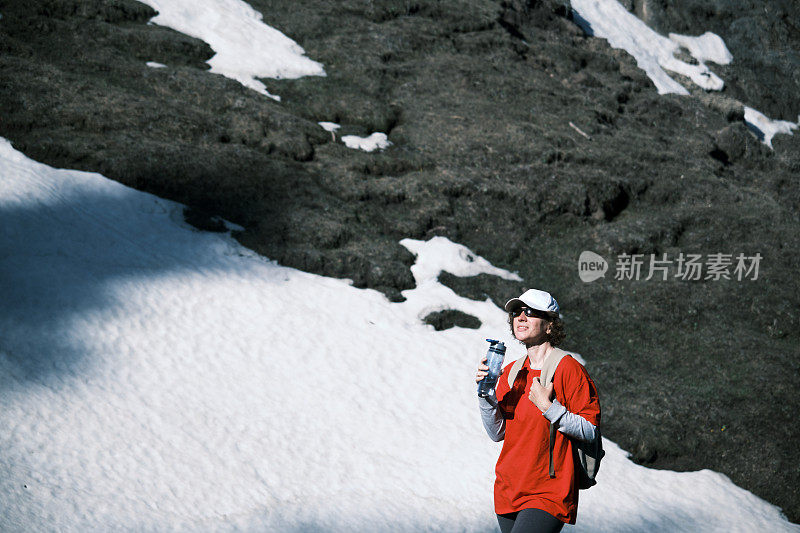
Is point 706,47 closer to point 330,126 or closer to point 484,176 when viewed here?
point 484,176

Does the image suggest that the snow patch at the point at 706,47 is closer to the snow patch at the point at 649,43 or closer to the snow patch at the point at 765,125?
the snow patch at the point at 649,43

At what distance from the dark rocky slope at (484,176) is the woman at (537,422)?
8.50 meters

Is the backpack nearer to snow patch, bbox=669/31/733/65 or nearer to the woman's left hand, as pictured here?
the woman's left hand

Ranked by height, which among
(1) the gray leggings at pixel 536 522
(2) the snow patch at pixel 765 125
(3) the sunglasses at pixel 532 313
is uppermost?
(3) the sunglasses at pixel 532 313

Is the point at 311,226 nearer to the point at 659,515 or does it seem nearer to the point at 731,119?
the point at 659,515

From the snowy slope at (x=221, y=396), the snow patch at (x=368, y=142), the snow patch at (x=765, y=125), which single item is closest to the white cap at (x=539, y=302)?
the snowy slope at (x=221, y=396)

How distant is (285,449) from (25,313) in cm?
507

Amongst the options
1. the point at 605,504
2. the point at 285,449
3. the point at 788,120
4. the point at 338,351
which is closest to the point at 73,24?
the point at 338,351

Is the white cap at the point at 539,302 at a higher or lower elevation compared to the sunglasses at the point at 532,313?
higher

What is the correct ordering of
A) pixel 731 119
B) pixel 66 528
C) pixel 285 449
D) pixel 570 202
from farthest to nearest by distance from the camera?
pixel 731 119 < pixel 570 202 < pixel 285 449 < pixel 66 528

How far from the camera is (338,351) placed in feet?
42.7

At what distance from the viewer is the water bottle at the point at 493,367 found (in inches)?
189

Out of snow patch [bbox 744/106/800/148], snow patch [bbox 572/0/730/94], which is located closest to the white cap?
snow patch [bbox 572/0/730/94]

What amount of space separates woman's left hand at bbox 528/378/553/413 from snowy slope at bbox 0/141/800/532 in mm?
5081
